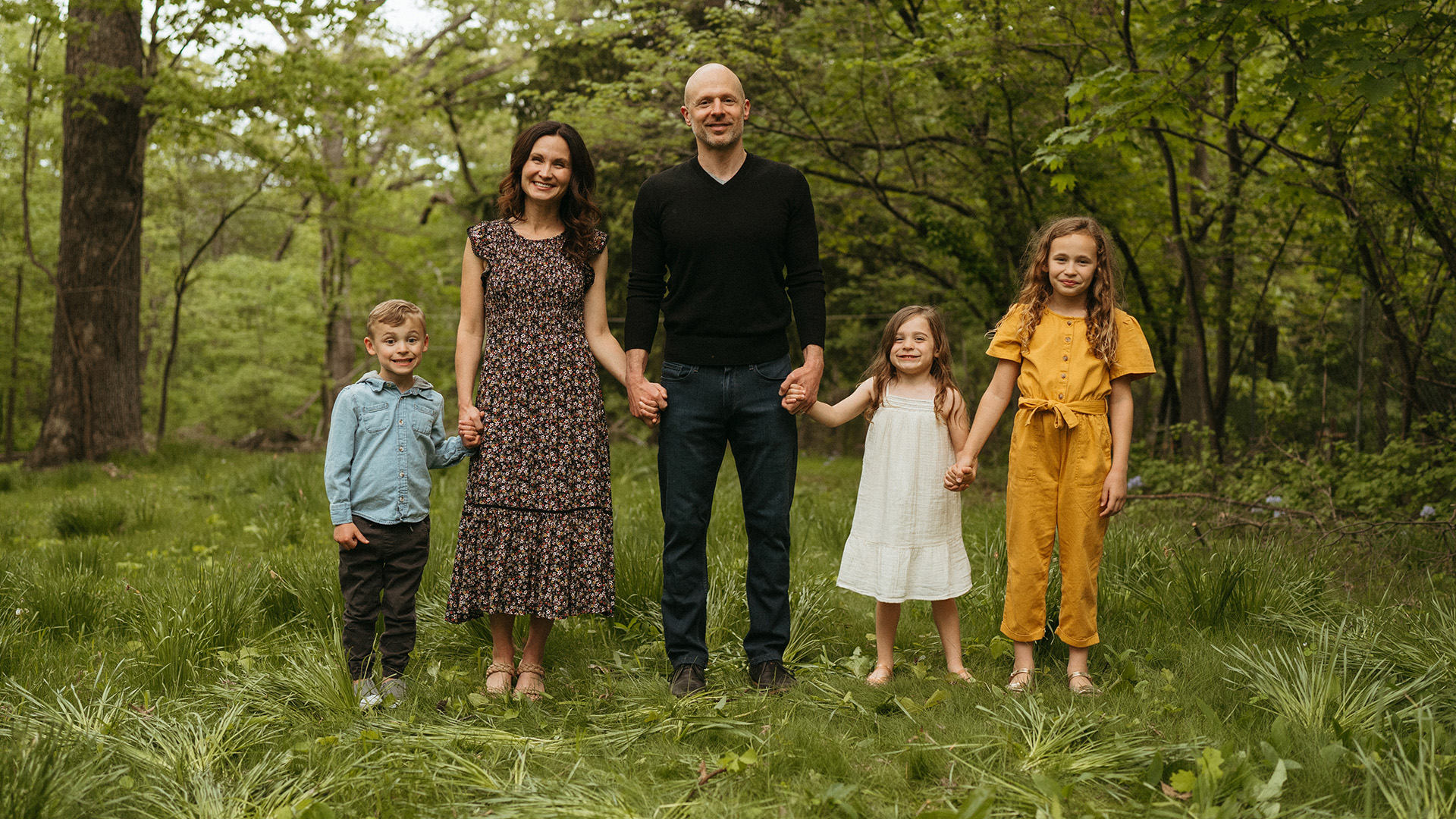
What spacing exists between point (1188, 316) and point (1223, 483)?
6.10 ft

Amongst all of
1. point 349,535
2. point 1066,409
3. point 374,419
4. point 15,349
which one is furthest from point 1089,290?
point 15,349

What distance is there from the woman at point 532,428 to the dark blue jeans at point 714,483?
0.23 metres

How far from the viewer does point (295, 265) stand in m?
21.4

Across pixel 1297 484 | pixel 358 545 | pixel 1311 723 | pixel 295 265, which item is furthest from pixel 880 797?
pixel 295 265

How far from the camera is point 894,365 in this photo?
3541 mm

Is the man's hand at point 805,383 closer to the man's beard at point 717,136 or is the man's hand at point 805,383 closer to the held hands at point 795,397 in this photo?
the held hands at point 795,397

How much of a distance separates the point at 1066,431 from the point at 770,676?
1.32 m

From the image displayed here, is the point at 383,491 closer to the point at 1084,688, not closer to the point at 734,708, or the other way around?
the point at 734,708

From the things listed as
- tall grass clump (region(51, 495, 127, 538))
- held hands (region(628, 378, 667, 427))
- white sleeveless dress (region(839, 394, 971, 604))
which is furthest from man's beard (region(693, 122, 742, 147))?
tall grass clump (region(51, 495, 127, 538))

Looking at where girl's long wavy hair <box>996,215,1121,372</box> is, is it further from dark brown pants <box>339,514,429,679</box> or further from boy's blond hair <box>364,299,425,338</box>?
dark brown pants <box>339,514,429,679</box>

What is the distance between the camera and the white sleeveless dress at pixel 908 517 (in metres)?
3.42

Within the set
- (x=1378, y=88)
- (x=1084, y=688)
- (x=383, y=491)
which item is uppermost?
(x=1378, y=88)

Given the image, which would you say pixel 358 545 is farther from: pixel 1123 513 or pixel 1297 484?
pixel 1297 484

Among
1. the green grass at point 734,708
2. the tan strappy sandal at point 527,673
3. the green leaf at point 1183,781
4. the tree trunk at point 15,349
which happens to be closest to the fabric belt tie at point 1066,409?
the green grass at point 734,708
